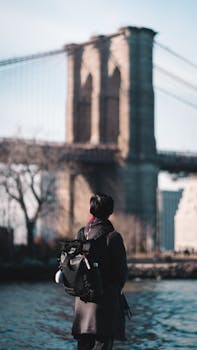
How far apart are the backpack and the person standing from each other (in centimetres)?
9

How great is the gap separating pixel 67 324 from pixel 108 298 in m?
9.52

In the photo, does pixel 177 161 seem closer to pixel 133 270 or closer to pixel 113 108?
pixel 113 108

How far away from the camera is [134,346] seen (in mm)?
11414

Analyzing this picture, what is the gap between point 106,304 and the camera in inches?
229

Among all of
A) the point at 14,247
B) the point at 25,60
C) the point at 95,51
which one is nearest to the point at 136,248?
the point at 14,247

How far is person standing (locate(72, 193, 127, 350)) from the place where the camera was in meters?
5.78

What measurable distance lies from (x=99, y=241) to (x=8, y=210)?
41031 mm

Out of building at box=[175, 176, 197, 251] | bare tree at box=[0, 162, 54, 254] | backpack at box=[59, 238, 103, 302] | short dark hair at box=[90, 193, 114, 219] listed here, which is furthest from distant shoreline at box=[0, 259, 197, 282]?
building at box=[175, 176, 197, 251]

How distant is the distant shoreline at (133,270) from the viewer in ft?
134

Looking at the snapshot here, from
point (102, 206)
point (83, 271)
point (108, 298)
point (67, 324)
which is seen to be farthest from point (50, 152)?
point (83, 271)

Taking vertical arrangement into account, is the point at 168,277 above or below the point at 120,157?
below

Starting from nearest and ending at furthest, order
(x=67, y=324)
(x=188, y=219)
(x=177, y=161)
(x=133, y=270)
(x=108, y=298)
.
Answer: (x=108, y=298), (x=67, y=324), (x=133, y=270), (x=177, y=161), (x=188, y=219)

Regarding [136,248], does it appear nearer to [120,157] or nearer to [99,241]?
[120,157]

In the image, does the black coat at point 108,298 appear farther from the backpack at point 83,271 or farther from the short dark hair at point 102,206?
the short dark hair at point 102,206
